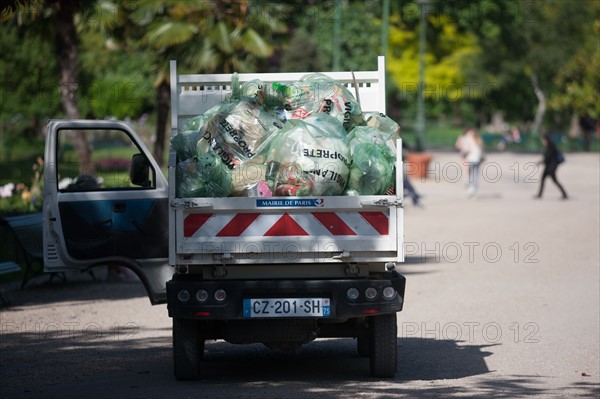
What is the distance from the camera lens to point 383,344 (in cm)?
846

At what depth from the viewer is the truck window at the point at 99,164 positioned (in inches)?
415

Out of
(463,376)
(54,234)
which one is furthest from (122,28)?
(463,376)

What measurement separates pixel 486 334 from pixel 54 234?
4.18m

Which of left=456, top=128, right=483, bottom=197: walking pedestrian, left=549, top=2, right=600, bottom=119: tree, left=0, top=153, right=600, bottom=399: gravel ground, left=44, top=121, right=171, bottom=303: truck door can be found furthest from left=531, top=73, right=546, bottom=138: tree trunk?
left=44, top=121, right=171, bottom=303: truck door

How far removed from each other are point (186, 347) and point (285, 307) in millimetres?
868

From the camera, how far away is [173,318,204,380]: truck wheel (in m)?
8.39

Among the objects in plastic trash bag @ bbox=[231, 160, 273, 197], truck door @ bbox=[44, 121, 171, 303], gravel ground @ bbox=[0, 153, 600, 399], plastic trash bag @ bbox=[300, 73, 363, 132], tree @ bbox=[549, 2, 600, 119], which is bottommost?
gravel ground @ bbox=[0, 153, 600, 399]

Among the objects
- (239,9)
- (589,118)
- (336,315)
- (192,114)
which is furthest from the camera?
(589,118)

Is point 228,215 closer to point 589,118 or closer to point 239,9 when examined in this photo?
point 239,9

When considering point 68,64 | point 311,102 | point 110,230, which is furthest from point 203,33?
point 311,102

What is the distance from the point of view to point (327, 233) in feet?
26.6

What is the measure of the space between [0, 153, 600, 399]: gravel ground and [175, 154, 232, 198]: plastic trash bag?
1.41 m

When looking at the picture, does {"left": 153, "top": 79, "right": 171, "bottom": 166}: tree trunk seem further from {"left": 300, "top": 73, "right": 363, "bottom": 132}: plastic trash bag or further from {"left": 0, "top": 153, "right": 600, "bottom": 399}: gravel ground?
{"left": 300, "top": 73, "right": 363, "bottom": 132}: plastic trash bag

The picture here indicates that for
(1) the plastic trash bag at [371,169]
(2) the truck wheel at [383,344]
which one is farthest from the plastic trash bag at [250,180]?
(2) the truck wheel at [383,344]
